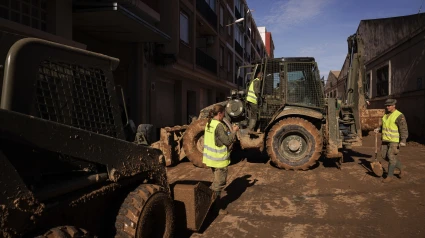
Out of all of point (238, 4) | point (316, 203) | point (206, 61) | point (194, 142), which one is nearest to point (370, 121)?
point (194, 142)

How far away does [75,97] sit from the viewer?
2.41m

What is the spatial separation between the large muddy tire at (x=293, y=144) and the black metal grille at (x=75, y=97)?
18.1ft

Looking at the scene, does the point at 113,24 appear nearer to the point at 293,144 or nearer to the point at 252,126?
the point at 252,126

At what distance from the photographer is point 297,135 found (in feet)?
25.4

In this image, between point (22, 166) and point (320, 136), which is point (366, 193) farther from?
point (22, 166)

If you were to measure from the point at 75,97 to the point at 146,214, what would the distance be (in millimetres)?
1191

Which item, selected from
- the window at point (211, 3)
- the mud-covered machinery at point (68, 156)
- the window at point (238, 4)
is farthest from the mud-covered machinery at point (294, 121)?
the window at point (238, 4)

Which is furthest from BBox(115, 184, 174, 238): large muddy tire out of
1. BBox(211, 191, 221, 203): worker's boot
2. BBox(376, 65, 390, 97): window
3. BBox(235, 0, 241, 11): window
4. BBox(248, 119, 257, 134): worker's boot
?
BBox(235, 0, 241, 11): window

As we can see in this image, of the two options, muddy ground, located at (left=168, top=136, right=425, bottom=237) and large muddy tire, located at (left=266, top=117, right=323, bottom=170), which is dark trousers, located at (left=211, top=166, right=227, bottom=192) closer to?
muddy ground, located at (left=168, top=136, right=425, bottom=237)

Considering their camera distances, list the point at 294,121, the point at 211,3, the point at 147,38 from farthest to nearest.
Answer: the point at 211,3 < the point at 147,38 < the point at 294,121

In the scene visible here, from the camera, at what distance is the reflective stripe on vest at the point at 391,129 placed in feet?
21.0

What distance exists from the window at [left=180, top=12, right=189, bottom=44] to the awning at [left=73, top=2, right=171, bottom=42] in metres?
4.25

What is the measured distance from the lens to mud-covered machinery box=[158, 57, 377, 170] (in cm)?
754

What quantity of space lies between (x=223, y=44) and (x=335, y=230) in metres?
20.9
